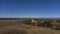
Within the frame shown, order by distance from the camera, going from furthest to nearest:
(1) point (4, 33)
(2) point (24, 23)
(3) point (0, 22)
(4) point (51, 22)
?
(2) point (24, 23)
(4) point (51, 22)
(3) point (0, 22)
(1) point (4, 33)

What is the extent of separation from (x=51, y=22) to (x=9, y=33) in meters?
2.47

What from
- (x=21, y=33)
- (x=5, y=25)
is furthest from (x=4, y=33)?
(x=5, y=25)

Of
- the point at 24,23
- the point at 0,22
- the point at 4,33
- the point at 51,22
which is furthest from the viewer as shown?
the point at 24,23

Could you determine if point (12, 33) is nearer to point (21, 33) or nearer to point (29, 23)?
point (21, 33)

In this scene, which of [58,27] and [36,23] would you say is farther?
[36,23]

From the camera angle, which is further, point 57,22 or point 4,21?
point 57,22

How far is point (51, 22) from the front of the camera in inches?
238

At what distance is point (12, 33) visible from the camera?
4.65 meters

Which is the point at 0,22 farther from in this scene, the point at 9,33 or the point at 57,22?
the point at 57,22

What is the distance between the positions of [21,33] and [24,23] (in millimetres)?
1873

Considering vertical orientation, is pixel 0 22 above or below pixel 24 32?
above

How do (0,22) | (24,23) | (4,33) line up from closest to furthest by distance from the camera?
(4,33) < (0,22) < (24,23)

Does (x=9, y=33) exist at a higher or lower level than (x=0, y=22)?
lower

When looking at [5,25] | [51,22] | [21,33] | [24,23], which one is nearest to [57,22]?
[51,22]
